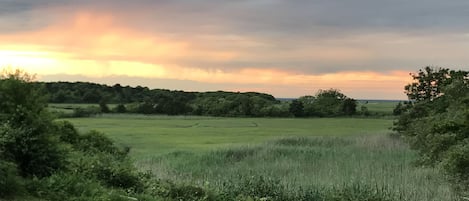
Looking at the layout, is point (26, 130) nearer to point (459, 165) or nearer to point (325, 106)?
point (459, 165)

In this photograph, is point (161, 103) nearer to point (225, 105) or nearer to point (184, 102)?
point (184, 102)

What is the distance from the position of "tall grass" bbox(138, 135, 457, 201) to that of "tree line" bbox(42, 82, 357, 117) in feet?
184

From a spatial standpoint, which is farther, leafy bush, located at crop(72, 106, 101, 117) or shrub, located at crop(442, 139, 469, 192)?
leafy bush, located at crop(72, 106, 101, 117)

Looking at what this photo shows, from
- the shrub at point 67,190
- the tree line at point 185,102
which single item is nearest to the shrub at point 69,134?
the shrub at point 67,190

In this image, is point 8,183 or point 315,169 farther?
point 315,169

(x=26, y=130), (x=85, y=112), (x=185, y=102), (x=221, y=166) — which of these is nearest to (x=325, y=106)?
(x=185, y=102)

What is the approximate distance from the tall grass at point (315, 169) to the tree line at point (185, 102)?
2203 inches

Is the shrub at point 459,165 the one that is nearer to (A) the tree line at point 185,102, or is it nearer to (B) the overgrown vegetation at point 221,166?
(B) the overgrown vegetation at point 221,166

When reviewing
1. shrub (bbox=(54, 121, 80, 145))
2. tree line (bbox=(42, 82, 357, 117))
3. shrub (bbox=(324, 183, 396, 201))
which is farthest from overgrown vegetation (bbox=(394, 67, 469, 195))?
tree line (bbox=(42, 82, 357, 117))

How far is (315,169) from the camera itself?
82.7 feet

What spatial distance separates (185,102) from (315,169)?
256 feet

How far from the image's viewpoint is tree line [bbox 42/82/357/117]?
93312mm

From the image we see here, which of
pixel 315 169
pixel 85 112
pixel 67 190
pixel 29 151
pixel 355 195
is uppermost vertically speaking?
pixel 29 151

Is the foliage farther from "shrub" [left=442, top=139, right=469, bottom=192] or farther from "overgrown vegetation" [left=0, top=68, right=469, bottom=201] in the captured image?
"shrub" [left=442, top=139, right=469, bottom=192]
